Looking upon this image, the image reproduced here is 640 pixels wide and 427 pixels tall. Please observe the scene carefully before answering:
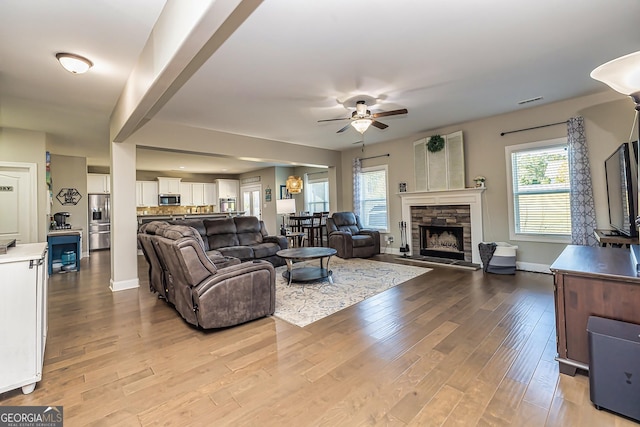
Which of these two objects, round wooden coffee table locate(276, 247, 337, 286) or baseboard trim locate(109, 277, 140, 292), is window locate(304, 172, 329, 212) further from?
baseboard trim locate(109, 277, 140, 292)


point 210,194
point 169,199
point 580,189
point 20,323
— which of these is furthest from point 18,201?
point 580,189

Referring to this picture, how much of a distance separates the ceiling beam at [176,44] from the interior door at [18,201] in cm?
293

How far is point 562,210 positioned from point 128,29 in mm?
6126

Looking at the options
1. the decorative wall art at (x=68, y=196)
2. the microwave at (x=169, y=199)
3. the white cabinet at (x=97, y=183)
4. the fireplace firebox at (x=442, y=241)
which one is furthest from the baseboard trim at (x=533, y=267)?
the white cabinet at (x=97, y=183)

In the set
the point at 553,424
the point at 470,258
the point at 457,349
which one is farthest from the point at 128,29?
the point at 470,258

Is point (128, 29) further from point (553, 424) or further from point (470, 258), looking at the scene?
point (470, 258)

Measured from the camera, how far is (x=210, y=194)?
451 inches

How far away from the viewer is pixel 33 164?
504 cm

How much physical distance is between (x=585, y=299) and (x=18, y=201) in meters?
7.57

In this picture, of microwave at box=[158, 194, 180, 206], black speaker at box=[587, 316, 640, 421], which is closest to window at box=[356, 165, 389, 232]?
black speaker at box=[587, 316, 640, 421]

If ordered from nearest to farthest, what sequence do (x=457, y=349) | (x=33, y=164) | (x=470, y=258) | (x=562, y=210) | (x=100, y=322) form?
1. (x=457, y=349)
2. (x=100, y=322)
3. (x=562, y=210)
4. (x=33, y=164)
5. (x=470, y=258)

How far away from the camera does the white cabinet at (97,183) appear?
873 cm

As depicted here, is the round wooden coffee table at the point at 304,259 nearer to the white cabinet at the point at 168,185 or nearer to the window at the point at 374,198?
the window at the point at 374,198

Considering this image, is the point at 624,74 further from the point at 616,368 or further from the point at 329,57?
the point at 329,57
